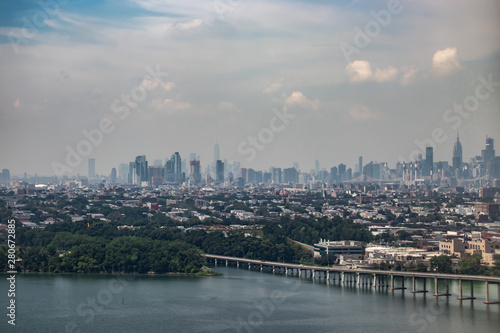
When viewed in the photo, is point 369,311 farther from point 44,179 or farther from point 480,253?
point 44,179

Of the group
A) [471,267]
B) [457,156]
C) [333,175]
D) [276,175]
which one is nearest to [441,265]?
[471,267]

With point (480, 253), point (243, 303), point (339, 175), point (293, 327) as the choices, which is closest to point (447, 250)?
point (480, 253)

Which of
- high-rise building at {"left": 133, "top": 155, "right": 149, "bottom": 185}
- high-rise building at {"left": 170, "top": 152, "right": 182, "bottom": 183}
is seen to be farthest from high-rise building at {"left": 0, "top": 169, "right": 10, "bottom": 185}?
high-rise building at {"left": 170, "top": 152, "right": 182, "bottom": 183}

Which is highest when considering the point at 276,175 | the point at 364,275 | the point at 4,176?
the point at 276,175

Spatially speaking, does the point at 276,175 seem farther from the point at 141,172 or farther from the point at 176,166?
the point at 141,172

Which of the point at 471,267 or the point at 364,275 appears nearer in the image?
the point at 471,267

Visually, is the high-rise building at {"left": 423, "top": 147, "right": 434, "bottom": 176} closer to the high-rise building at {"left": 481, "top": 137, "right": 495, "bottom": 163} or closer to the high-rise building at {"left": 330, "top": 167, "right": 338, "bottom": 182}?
the high-rise building at {"left": 481, "top": 137, "right": 495, "bottom": 163}
